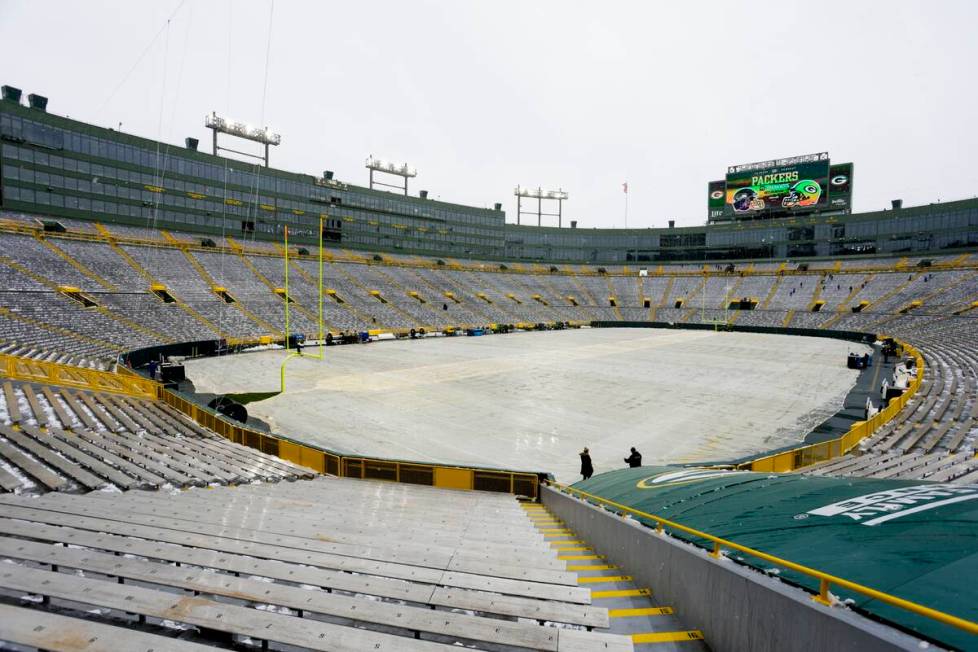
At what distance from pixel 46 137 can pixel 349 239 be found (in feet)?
113

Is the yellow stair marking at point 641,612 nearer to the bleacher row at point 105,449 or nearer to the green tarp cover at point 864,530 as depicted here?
the green tarp cover at point 864,530

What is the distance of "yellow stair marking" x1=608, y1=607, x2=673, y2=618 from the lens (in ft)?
13.7

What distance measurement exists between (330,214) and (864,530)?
7351 centimetres

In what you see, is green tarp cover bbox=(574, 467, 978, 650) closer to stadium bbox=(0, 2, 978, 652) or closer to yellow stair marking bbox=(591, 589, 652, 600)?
stadium bbox=(0, 2, 978, 652)

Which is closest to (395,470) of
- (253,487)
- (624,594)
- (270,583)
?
(253,487)

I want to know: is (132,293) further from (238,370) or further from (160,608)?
(160,608)

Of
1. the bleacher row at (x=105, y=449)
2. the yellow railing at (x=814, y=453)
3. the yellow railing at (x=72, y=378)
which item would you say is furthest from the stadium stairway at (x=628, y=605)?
the yellow railing at (x=72, y=378)

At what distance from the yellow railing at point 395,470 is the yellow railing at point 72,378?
21.3 ft

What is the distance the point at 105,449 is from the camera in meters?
9.48

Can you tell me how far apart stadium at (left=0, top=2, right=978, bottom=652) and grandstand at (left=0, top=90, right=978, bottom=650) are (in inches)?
1.7

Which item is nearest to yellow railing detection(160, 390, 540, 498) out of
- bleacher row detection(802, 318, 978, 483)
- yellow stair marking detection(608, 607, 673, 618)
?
yellow stair marking detection(608, 607, 673, 618)

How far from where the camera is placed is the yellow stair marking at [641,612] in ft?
13.7

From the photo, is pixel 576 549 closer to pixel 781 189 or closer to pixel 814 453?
pixel 814 453

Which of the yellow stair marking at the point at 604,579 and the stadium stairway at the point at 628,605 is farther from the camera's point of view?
the yellow stair marking at the point at 604,579
